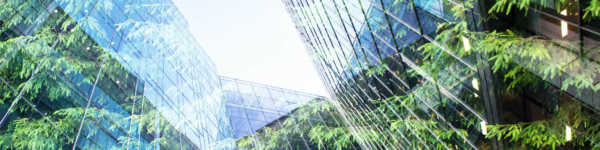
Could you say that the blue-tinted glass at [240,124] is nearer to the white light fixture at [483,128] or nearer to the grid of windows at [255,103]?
the grid of windows at [255,103]

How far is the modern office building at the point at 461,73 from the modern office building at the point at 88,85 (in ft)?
22.3

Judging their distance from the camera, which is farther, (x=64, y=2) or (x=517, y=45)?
(x=64, y=2)

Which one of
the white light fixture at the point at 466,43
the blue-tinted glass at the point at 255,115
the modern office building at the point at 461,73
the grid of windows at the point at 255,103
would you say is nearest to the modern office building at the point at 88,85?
the grid of windows at the point at 255,103

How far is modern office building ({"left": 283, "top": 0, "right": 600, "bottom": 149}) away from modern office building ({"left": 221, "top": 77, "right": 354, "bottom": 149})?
202 inches

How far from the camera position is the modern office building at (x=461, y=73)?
5.27 metres

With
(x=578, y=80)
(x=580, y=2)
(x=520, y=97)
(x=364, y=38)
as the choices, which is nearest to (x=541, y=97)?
(x=520, y=97)

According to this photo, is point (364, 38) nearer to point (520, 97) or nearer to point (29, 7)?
point (520, 97)

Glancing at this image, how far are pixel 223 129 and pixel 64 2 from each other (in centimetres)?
1018

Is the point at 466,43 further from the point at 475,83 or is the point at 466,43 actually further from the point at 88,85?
the point at 88,85

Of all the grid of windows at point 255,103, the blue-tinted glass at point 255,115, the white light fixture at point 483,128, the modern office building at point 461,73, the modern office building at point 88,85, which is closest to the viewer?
the modern office building at point 461,73

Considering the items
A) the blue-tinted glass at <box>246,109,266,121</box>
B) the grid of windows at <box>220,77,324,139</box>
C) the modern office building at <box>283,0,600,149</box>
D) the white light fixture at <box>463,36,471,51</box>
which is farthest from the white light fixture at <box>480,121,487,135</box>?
the blue-tinted glass at <box>246,109,266,121</box>

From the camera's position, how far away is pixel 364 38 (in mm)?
12422

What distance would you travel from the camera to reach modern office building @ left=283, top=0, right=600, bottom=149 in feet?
17.3

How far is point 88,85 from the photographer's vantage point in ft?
28.2
